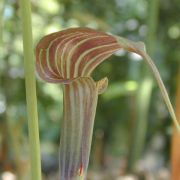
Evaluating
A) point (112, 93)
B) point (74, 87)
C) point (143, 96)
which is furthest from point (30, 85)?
point (112, 93)

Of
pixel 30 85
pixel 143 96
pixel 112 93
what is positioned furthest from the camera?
pixel 112 93

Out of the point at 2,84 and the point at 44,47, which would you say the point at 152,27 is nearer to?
the point at 2,84

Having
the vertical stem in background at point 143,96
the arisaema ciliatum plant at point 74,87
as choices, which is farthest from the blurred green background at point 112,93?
the arisaema ciliatum plant at point 74,87

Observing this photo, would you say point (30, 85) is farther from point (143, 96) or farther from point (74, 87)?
point (143, 96)

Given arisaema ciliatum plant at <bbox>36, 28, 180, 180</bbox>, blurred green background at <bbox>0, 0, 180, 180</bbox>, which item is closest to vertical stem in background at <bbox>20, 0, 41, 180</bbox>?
arisaema ciliatum plant at <bbox>36, 28, 180, 180</bbox>

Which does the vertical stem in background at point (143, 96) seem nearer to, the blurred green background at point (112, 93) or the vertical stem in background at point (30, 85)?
the blurred green background at point (112, 93)

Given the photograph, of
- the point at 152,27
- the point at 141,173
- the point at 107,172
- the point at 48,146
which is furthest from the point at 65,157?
the point at 48,146
